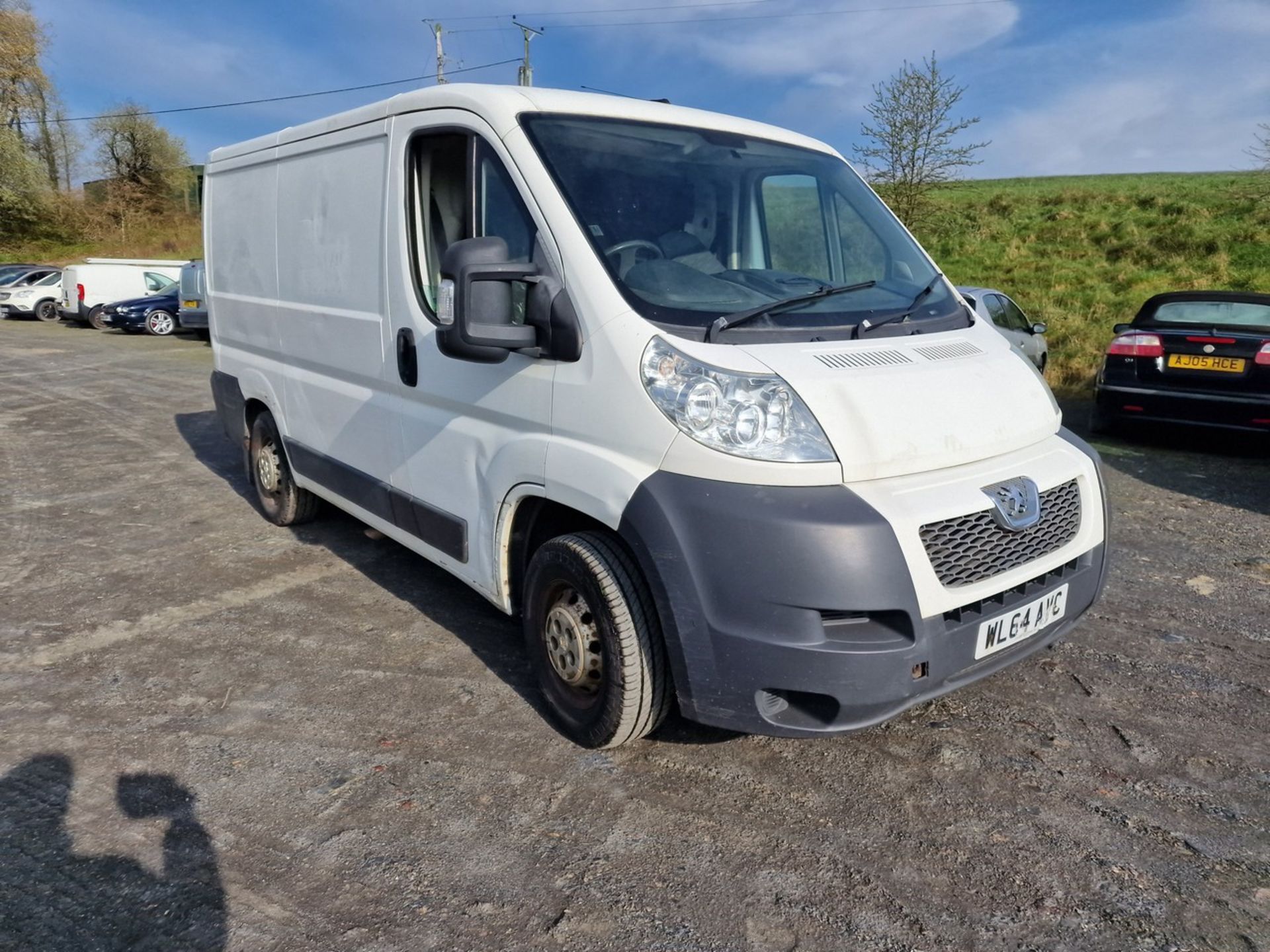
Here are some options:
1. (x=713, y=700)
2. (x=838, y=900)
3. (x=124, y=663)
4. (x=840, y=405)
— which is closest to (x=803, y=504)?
(x=840, y=405)

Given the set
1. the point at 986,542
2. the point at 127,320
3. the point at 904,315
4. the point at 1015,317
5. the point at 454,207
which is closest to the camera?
the point at 986,542

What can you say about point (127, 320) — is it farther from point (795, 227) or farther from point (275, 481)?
point (795, 227)

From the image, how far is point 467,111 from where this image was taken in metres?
3.41

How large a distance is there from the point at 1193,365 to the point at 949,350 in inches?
238

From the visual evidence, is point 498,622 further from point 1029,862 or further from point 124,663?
point 1029,862

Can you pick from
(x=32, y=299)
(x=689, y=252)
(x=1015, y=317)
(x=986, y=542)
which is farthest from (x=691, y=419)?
(x=32, y=299)

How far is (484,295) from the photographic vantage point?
2.94 m

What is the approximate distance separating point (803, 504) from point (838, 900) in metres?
1.05

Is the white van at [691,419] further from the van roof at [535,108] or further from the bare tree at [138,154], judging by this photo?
the bare tree at [138,154]

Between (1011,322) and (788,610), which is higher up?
(1011,322)

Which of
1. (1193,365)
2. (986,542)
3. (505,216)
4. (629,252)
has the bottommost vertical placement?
(986,542)

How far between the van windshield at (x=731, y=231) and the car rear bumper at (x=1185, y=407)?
5.27m

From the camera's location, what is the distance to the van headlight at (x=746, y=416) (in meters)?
2.62

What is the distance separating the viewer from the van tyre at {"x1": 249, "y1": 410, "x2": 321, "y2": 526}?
5676mm
